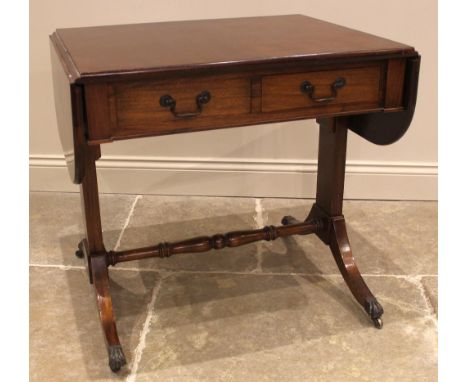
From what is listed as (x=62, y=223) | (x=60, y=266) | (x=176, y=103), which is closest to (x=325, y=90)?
(x=176, y=103)

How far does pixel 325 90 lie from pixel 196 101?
0.37 m

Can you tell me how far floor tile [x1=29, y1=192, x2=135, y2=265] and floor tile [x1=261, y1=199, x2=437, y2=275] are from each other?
27.5 inches

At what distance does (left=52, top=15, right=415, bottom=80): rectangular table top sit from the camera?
4.97 feet

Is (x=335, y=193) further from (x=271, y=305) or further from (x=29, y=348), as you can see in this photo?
(x=29, y=348)

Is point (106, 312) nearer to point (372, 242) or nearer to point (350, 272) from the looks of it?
point (350, 272)

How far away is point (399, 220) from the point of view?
2744mm

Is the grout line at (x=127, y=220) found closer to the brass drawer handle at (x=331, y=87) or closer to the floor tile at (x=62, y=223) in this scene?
the floor tile at (x=62, y=223)

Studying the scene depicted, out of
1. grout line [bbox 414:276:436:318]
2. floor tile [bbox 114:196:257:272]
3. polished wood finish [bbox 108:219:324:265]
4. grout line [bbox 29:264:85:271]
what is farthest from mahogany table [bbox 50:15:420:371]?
floor tile [bbox 114:196:257:272]

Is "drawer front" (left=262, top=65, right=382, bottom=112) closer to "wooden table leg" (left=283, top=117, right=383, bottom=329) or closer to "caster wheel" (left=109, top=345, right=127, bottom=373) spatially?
"wooden table leg" (left=283, top=117, right=383, bottom=329)

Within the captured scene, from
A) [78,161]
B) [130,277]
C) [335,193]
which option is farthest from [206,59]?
[130,277]

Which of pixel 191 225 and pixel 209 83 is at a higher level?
pixel 209 83

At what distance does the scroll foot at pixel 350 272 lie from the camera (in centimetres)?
200

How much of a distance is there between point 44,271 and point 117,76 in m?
1.18

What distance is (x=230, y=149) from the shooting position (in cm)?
286
